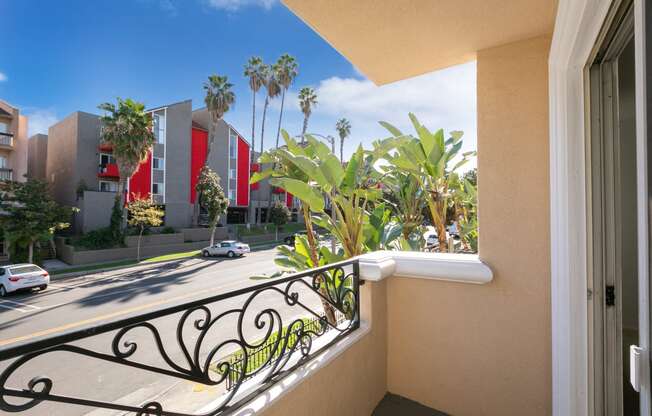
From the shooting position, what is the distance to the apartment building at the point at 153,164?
2227 cm

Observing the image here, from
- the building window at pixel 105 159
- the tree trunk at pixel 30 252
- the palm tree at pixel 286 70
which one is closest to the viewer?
the tree trunk at pixel 30 252

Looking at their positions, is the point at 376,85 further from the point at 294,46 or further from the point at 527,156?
the point at 294,46

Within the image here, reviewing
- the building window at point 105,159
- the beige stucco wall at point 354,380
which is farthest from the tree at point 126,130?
the beige stucco wall at point 354,380

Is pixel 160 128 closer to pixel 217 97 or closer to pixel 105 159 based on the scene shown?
pixel 105 159

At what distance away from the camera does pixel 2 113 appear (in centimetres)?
2141

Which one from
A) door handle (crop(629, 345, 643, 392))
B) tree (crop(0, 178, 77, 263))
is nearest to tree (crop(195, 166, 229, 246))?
tree (crop(0, 178, 77, 263))

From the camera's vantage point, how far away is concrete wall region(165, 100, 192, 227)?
998 inches

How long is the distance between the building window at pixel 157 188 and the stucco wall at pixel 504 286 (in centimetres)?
2711

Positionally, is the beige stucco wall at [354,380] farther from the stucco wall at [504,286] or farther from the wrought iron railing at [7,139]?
the wrought iron railing at [7,139]

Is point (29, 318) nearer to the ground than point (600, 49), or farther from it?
nearer to the ground

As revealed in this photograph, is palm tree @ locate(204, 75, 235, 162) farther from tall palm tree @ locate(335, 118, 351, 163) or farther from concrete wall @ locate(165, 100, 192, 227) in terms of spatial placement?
tall palm tree @ locate(335, 118, 351, 163)

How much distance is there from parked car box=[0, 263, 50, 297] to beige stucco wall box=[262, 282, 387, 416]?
15.8 meters

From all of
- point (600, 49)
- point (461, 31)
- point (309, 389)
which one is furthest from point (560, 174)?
point (309, 389)

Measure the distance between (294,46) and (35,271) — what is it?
89.0ft
